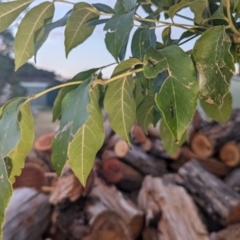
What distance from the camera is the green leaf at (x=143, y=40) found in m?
0.45

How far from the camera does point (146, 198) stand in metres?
1.66

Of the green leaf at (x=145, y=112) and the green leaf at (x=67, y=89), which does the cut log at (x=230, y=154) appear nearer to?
the green leaf at (x=145, y=112)

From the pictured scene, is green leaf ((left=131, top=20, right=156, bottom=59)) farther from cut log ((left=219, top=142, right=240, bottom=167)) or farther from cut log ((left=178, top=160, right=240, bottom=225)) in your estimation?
cut log ((left=219, top=142, right=240, bottom=167))

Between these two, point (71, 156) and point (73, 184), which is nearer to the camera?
point (71, 156)

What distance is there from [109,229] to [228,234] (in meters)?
0.41

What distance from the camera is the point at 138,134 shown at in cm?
203

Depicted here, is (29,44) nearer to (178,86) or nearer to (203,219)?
(178,86)

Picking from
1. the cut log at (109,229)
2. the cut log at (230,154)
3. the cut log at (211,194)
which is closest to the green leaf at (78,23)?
the cut log at (109,229)

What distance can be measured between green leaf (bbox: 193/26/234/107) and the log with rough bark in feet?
3.65

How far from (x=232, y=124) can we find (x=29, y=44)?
1.59 metres

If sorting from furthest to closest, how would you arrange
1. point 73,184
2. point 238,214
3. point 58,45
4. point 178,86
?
1. point 58,45
2. point 73,184
3. point 238,214
4. point 178,86

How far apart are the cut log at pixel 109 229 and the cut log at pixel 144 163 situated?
1.92 ft

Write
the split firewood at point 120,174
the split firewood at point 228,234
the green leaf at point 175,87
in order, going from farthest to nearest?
the split firewood at point 120,174 < the split firewood at point 228,234 < the green leaf at point 175,87

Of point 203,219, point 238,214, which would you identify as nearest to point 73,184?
point 203,219
